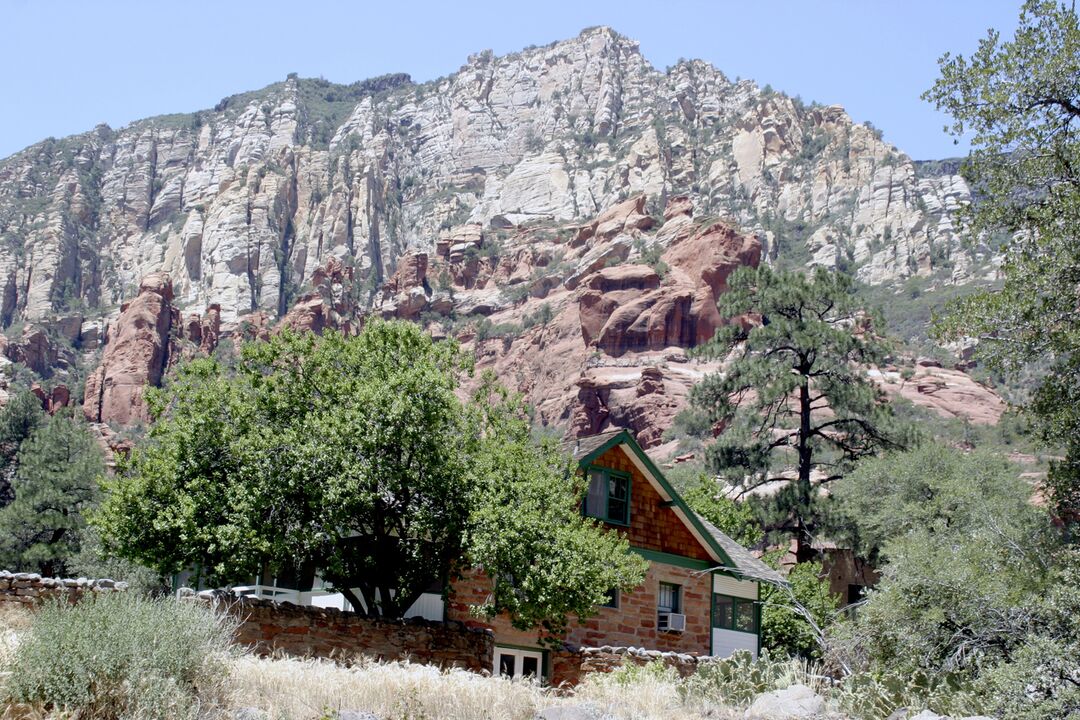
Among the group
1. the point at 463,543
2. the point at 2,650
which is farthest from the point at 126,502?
the point at 2,650

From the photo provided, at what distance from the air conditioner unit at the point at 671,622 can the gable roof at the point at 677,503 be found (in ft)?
5.51

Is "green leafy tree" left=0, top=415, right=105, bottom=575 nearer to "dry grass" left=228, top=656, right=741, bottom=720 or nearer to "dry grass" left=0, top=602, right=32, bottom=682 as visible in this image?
"dry grass" left=0, top=602, right=32, bottom=682

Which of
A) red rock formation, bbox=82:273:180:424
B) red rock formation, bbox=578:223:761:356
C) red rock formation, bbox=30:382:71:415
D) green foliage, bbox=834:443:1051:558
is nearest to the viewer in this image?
green foliage, bbox=834:443:1051:558

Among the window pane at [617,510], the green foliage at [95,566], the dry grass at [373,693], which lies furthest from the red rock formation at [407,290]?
the dry grass at [373,693]

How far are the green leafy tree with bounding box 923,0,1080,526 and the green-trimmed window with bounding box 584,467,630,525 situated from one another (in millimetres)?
9945

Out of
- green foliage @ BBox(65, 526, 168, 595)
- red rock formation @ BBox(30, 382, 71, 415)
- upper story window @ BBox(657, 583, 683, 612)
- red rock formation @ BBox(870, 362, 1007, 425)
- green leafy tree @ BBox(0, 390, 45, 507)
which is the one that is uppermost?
red rock formation @ BBox(870, 362, 1007, 425)

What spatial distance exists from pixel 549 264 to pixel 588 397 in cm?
4030

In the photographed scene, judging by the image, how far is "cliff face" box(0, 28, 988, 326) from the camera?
524 ft

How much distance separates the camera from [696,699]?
15.0m

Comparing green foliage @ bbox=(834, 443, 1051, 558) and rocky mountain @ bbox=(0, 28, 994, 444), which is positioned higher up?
rocky mountain @ bbox=(0, 28, 994, 444)

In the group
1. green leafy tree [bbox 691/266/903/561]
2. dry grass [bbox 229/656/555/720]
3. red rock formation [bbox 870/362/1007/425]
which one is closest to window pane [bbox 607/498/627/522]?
dry grass [bbox 229/656/555/720]

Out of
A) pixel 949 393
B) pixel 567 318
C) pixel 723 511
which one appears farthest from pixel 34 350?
pixel 723 511

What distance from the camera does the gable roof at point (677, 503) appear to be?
1072 inches

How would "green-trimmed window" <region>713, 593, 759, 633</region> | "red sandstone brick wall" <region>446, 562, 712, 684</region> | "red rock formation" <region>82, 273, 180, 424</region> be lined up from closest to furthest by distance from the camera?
"red sandstone brick wall" <region>446, 562, 712, 684</region>, "green-trimmed window" <region>713, 593, 759, 633</region>, "red rock formation" <region>82, 273, 180, 424</region>
